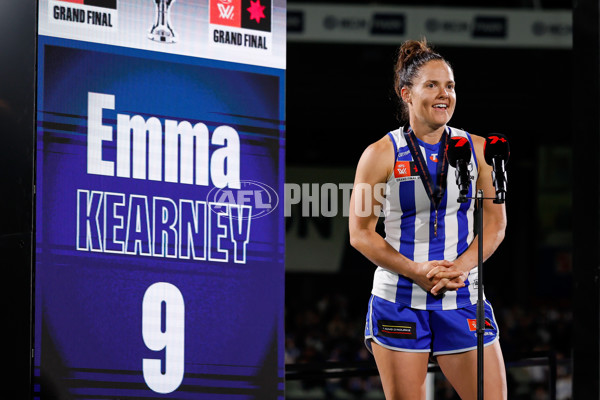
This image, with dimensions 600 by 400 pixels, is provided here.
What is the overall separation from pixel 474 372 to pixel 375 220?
655 mm

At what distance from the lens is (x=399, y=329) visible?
292cm

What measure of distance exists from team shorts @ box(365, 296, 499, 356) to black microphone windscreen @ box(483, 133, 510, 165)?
543 mm

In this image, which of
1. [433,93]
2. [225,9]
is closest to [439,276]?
[433,93]

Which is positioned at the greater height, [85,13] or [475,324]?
[85,13]

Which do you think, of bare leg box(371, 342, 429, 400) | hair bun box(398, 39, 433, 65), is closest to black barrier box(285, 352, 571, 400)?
bare leg box(371, 342, 429, 400)

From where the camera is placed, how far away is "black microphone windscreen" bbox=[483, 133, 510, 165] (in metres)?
2.71

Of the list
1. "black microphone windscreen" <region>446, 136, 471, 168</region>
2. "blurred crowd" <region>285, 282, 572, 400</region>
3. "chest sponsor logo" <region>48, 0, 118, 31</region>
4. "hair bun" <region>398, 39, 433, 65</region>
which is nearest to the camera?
"chest sponsor logo" <region>48, 0, 118, 31</region>

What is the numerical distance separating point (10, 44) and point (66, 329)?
957 mm

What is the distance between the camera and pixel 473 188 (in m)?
2.94

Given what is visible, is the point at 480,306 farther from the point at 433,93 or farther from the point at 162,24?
the point at 162,24

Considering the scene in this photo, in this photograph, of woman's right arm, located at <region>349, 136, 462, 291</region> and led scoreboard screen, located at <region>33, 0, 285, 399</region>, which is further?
woman's right arm, located at <region>349, 136, 462, 291</region>

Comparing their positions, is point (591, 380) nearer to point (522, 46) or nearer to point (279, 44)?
point (279, 44)

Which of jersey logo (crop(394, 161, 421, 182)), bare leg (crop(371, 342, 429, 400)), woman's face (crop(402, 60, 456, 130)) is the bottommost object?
bare leg (crop(371, 342, 429, 400))

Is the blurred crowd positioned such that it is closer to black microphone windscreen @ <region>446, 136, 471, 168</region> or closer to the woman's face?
the woman's face
